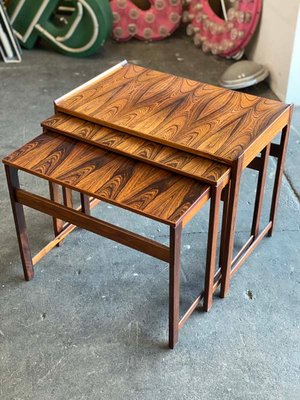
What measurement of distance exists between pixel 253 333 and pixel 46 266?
0.69m

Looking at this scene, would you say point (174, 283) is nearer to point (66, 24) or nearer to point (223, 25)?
point (223, 25)

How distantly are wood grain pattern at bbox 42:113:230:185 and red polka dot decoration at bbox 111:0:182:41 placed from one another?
1.88m

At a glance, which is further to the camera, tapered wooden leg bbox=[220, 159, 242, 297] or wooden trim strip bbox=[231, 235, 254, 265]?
wooden trim strip bbox=[231, 235, 254, 265]

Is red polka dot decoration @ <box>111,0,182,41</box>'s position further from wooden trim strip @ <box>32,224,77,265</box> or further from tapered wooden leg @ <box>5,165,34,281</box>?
tapered wooden leg @ <box>5,165,34,281</box>

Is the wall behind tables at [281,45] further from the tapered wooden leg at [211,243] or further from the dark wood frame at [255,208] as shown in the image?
the tapered wooden leg at [211,243]

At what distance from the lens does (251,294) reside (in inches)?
69.9

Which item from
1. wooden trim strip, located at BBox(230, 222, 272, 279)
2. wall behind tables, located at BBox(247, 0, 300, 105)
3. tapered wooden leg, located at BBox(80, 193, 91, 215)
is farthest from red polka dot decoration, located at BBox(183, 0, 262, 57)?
tapered wooden leg, located at BBox(80, 193, 91, 215)

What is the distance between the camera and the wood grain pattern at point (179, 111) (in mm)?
1513

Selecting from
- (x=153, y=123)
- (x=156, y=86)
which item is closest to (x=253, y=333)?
(x=153, y=123)

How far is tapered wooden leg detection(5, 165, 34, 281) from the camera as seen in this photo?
157 centimetres

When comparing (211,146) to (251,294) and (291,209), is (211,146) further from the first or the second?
(291,209)

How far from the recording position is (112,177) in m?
1.46

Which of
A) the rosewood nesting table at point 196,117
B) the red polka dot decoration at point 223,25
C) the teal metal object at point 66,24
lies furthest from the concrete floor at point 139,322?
the teal metal object at point 66,24

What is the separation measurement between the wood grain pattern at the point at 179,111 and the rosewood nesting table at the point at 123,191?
86 millimetres
